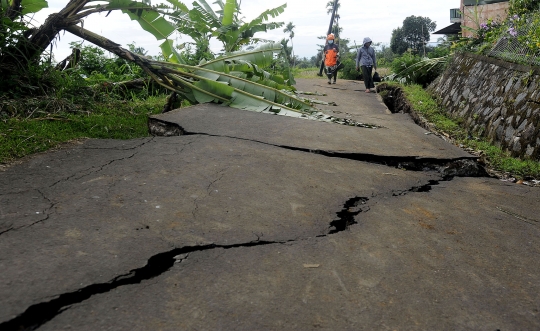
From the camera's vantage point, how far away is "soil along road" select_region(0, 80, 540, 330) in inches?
76.3

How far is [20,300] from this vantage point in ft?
6.05

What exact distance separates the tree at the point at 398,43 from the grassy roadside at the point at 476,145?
21211 mm

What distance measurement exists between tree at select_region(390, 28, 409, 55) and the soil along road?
26756 millimetres

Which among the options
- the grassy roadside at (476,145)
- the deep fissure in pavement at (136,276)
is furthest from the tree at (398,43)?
the deep fissure in pavement at (136,276)

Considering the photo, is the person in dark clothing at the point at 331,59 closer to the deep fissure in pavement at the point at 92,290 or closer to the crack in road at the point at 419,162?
the crack in road at the point at 419,162

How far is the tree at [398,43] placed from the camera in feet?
97.7

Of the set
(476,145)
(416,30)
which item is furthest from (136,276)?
(416,30)

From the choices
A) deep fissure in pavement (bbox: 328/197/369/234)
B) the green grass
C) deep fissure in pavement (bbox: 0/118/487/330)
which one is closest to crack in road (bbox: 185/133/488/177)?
deep fissure in pavement (bbox: 0/118/487/330)

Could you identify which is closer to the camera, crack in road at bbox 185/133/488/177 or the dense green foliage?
crack in road at bbox 185/133/488/177

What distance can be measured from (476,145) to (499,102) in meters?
0.93

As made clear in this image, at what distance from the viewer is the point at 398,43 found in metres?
29.9

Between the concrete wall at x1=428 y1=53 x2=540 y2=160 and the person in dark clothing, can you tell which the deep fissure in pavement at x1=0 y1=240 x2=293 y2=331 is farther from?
the person in dark clothing

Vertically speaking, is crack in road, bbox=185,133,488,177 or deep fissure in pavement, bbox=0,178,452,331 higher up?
deep fissure in pavement, bbox=0,178,452,331

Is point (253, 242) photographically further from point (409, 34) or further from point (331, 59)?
point (409, 34)
